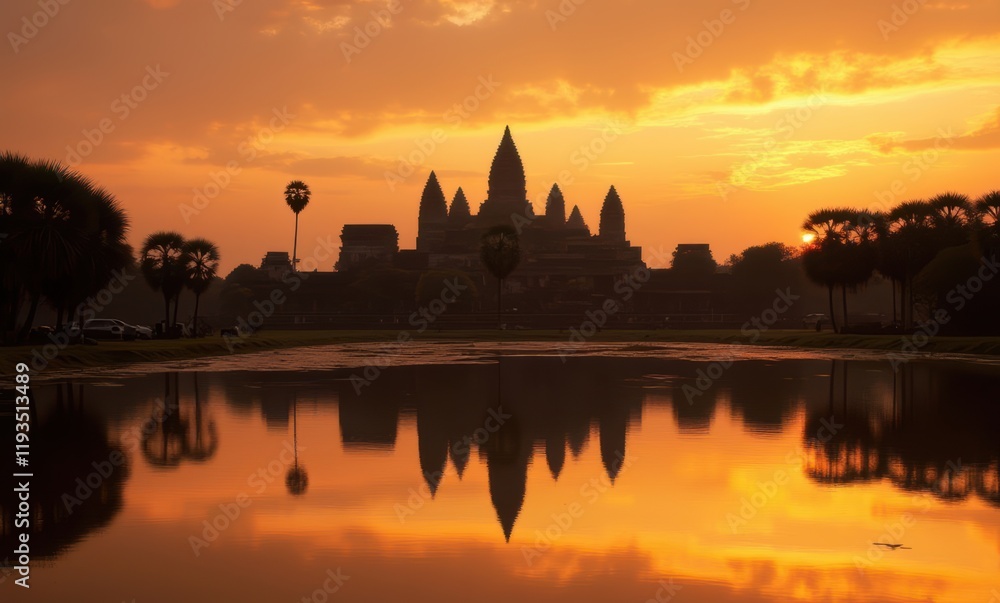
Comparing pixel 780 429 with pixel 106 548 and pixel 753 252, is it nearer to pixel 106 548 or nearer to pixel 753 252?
pixel 106 548

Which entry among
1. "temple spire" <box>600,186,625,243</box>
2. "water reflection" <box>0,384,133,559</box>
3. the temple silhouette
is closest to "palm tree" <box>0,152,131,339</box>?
"water reflection" <box>0,384,133,559</box>

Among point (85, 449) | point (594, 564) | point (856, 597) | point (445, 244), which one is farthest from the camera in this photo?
point (445, 244)

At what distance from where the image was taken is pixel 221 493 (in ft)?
39.0

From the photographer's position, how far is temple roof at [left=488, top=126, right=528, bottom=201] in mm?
144125

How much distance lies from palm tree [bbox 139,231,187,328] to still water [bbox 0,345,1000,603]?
4092 cm

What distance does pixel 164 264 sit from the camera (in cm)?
6312

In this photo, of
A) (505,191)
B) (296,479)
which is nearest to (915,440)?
→ (296,479)

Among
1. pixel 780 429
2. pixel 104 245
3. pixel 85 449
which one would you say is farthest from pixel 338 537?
pixel 104 245

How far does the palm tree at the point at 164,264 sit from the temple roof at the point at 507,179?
272 feet

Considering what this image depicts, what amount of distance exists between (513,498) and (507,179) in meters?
134

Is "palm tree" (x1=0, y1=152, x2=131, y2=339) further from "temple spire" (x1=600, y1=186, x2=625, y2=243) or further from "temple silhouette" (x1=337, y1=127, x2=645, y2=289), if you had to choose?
"temple spire" (x1=600, y1=186, x2=625, y2=243)

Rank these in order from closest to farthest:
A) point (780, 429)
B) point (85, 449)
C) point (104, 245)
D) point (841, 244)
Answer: point (85, 449) < point (780, 429) < point (104, 245) < point (841, 244)

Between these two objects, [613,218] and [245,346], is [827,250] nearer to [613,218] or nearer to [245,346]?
[245,346]

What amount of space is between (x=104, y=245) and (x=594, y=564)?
3969 cm
